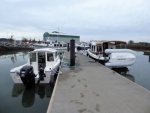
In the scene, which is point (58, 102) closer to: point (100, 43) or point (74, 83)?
point (74, 83)

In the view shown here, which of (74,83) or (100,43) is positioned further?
(100,43)

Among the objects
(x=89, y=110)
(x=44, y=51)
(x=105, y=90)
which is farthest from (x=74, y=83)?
(x=44, y=51)

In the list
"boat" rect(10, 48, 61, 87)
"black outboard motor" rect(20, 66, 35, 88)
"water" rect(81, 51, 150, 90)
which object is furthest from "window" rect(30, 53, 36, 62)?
"water" rect(81, 51, 150, 90)

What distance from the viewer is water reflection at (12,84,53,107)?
1043cm

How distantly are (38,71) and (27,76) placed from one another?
6.47 ft

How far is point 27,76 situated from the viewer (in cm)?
1100

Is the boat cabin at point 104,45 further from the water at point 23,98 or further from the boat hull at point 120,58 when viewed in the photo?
the water at point 23,98

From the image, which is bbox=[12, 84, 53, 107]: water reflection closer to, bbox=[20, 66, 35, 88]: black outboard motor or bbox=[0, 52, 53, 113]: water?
bbox=[0, 52, 53, 113]: water

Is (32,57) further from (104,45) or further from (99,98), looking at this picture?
(104,45)

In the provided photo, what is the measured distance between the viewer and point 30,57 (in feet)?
46.1

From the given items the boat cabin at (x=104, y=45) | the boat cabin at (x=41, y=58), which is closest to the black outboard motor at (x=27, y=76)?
the boat cabin at (x=41, y=58)

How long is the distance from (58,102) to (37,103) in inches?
129

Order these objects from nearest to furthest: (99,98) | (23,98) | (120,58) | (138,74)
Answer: (99,98) < (23,98) < (120,58) < (138,74)

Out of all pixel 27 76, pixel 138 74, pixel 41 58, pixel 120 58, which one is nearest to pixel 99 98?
pixel 27 76
